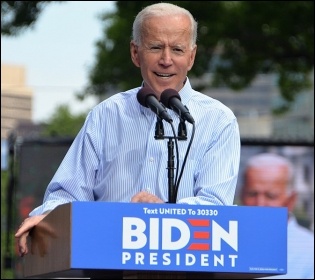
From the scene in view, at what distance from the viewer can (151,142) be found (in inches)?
221

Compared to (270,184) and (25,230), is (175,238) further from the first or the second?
(270,184)

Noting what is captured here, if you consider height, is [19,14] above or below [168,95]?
above

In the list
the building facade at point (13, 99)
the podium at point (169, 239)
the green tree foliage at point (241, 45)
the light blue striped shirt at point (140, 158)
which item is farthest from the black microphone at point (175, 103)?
the building facade at point (13, 99)

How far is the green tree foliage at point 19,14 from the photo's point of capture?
1259 cm

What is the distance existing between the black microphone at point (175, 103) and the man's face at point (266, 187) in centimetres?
719

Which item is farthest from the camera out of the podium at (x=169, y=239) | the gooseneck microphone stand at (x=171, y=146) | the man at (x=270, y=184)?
the man at (x=270, y=184)

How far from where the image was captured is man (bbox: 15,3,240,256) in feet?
18.1

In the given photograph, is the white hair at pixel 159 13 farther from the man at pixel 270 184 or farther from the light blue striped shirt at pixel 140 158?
the man at pixel 270 184

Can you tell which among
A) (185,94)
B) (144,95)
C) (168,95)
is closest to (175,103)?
(168,95)

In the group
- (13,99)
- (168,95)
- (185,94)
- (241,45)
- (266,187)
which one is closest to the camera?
(168,95)

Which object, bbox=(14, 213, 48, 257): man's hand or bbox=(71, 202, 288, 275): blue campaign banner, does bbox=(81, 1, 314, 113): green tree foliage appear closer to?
bbox=(14, 213, 48, 257): man's hand

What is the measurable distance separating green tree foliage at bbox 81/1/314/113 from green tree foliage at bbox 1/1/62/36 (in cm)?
82

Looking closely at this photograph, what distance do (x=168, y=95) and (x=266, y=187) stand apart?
24.4 ft

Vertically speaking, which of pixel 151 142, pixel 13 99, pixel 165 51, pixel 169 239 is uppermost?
pixel 13 99
